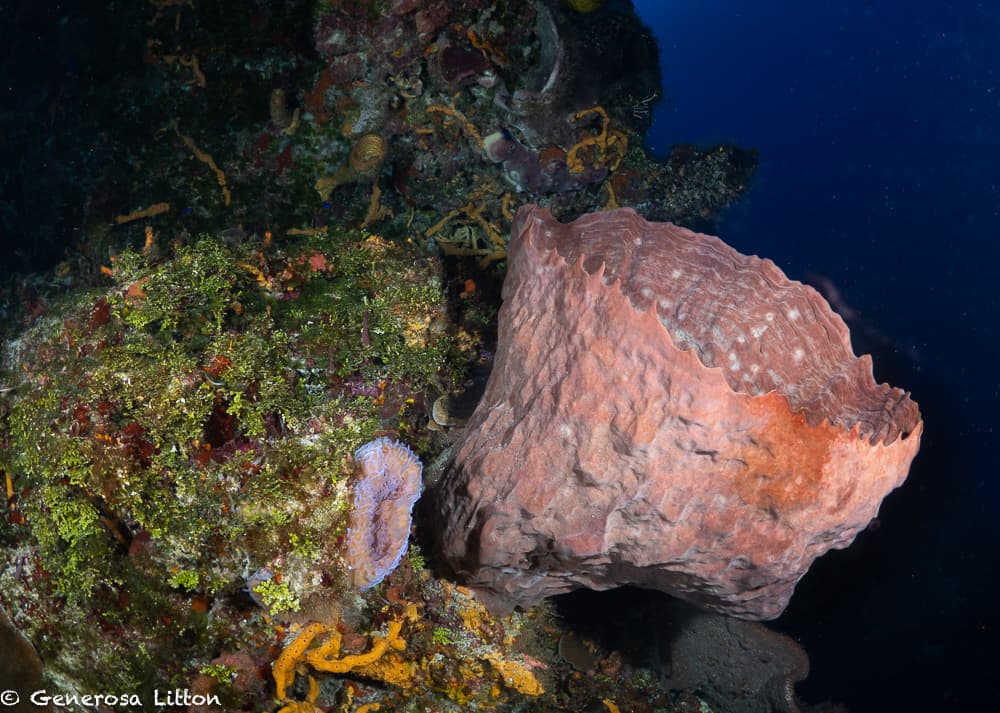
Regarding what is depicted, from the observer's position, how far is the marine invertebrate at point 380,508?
7.53 ft

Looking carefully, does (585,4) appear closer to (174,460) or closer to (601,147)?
(601,147)

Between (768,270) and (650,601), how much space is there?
3.10 metres

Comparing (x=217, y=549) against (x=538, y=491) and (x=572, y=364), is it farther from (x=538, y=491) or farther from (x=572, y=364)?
(x=572, y=364)

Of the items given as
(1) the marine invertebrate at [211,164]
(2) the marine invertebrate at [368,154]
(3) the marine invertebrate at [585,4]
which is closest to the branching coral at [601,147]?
(3) the marine invertebrate at [585,4]

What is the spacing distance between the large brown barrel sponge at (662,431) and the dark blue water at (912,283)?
3851 mm

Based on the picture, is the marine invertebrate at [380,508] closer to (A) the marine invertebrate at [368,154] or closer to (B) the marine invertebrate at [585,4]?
(A) the marine invertebrate at [368,154]

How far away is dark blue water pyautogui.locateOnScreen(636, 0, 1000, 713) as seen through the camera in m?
5.48

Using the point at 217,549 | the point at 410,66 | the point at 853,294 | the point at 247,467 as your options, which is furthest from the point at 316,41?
the point at 853,294

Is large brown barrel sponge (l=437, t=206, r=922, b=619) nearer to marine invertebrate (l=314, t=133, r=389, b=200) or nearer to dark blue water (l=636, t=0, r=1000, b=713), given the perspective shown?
marine invertebrate (l=314, t=133, r=389, b=200)

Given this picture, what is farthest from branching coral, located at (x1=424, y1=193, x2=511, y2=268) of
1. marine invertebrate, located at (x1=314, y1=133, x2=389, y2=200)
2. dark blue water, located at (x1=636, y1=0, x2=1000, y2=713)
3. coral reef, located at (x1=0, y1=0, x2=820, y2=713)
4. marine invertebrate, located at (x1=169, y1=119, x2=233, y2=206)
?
dark blue water, located at (x1=636, y1=0, x2=1000, y2=713)

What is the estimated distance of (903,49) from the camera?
25.9ft

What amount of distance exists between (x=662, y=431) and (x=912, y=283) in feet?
21.8

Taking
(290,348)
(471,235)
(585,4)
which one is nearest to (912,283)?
(585,4)

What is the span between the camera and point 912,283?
21.7ft
